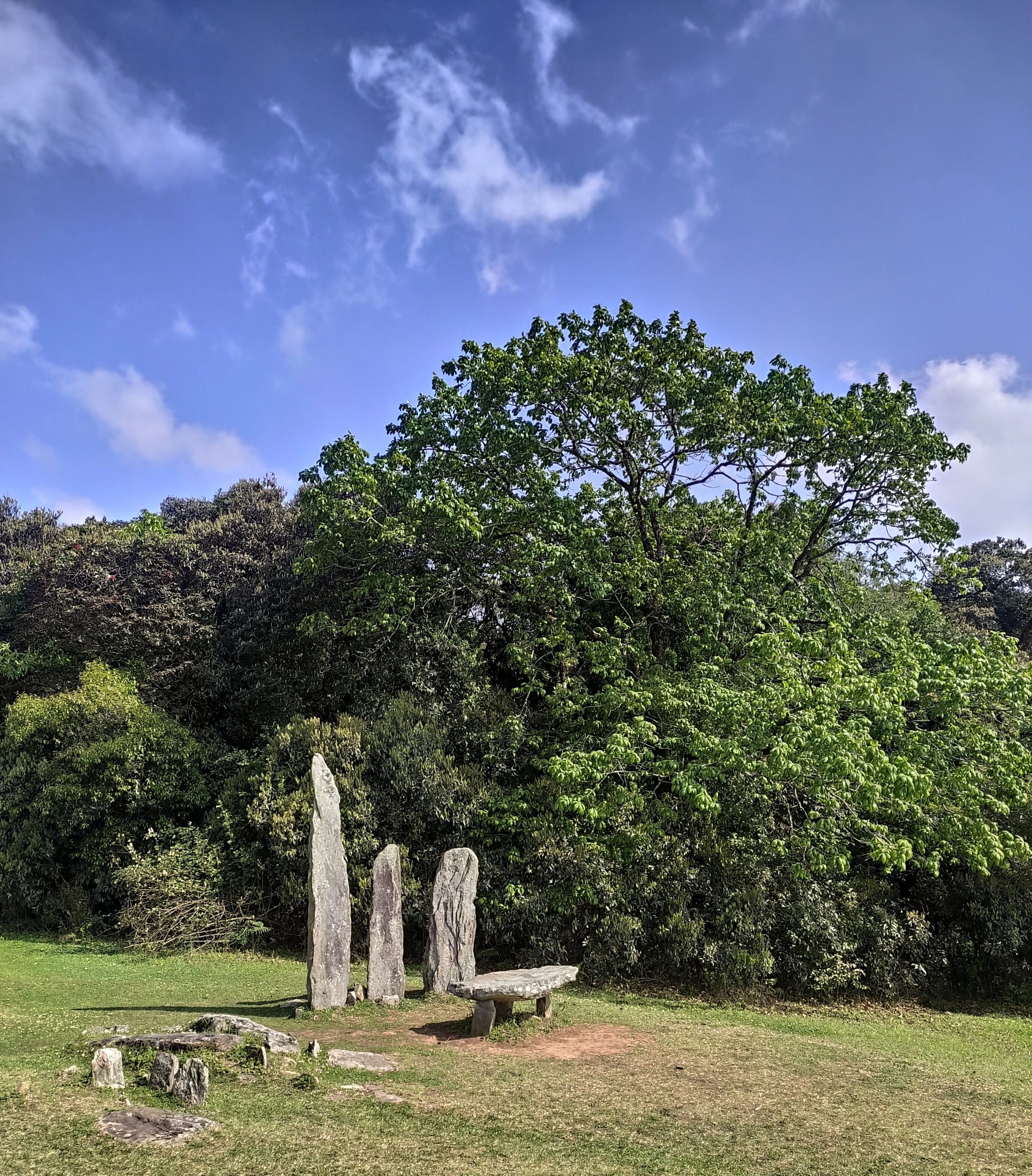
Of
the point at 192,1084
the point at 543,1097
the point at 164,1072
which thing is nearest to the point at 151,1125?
the point at 192,1084

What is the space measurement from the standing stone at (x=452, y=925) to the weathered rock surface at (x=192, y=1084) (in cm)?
532

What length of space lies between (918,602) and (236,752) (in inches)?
611

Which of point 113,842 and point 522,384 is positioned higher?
point 522,384

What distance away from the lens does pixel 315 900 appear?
412 inches

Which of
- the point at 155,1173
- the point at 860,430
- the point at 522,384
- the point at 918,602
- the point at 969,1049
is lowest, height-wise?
the point at 969,1049

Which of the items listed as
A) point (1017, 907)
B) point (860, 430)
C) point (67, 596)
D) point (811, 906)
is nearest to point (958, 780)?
point (811, 906)

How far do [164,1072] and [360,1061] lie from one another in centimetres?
204

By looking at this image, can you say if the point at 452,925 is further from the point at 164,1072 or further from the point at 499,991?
the point at 164,1072

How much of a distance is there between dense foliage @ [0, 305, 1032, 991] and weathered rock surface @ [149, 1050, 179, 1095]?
23.3ft

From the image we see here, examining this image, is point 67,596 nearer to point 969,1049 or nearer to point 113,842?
point 113,842

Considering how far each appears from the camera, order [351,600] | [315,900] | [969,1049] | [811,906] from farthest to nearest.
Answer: [351,600], [811,906], [969,1049], [315,900]

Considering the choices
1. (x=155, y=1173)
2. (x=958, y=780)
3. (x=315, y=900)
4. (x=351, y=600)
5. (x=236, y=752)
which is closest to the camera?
(x=155, y=1173)

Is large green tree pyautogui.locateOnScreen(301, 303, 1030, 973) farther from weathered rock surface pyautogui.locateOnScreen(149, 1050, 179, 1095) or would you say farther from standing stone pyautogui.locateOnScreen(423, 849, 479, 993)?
weathered rock surface pyautogui.locateOnScreen(149, 1050, 179, 1095)

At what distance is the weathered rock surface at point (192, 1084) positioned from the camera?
6.48 meters
